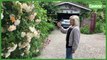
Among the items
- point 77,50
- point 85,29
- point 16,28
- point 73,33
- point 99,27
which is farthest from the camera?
point 99,27

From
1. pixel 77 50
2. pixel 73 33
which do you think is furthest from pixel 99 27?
pixel 73 33

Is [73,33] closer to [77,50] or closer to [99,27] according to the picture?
[77,50]

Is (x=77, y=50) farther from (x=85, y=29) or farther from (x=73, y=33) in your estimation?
(x=85, y=29)

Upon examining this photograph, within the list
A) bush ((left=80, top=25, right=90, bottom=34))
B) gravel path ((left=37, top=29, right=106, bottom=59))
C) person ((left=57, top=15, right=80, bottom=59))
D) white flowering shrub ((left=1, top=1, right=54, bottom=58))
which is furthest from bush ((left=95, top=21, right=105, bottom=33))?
person ((left=57, top=15, right=80, bottom=59))

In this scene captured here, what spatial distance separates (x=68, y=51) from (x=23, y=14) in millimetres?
1870

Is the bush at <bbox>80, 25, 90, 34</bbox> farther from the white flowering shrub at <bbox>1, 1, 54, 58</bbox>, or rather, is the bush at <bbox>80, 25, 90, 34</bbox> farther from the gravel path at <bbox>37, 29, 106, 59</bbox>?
the white flowering shrub at <bbox>1, 1, 54, 58</bbox>

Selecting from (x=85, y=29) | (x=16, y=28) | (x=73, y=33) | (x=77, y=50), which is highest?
(x=73, y=33)

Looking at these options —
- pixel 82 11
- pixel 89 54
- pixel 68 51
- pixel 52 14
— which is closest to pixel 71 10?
pixel 82 11

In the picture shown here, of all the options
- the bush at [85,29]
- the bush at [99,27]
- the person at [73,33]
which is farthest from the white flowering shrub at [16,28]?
the bush at [99,27]

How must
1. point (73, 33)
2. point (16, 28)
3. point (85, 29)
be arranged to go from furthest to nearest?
1. point (85, 29)
2. point (16, 28)
3. point (73, 33)

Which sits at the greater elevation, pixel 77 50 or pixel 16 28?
pixel 16 28

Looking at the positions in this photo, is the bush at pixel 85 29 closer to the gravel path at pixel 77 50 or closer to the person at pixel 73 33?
the gravel path at pixel 77 50

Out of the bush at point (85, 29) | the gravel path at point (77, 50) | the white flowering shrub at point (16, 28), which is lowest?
the bush at point (85, 29)

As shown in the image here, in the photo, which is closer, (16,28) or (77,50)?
(16,28)
